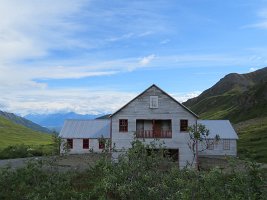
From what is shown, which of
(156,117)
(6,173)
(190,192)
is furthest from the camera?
(156,117)

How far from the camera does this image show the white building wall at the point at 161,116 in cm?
4984

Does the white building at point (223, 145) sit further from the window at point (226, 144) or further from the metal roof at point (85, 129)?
the metal roof at point (85, 129)

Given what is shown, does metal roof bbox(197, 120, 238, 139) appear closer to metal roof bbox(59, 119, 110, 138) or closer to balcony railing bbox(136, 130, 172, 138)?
metal roof bbox(59, 119, 110, 138)

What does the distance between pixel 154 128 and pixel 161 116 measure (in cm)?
179

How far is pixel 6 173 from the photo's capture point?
17.5 metres

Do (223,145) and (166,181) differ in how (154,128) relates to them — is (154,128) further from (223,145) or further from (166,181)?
(166,181)

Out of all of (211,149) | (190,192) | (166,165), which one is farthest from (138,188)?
(211,149)

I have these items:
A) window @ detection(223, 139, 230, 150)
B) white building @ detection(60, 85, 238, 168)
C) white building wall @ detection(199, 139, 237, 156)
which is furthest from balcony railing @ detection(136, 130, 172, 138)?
window @ detection(223, 139, 230, 150)

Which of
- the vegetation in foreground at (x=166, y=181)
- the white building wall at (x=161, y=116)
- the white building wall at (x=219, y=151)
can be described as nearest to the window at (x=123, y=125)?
the white building wall at (x=161, y=116)

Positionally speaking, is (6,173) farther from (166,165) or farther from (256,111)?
(256,111)

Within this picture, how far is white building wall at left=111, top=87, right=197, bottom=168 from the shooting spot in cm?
4984

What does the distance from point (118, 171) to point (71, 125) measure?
217ft

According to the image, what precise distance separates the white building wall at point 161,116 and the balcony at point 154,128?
31.5 inches

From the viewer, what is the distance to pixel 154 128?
50.7 metres
